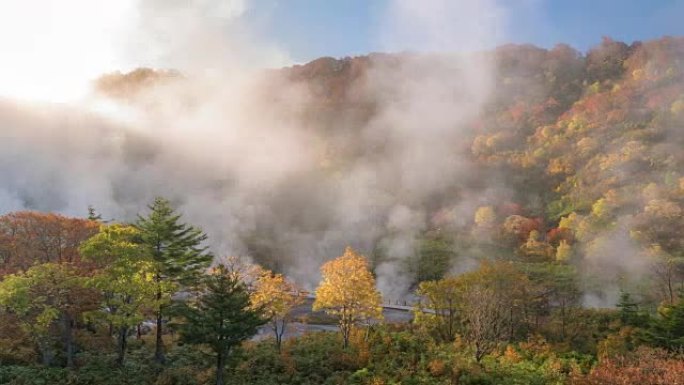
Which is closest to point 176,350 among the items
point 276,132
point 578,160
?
point 578,160

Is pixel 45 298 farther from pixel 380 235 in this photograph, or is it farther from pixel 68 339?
pixel 380 235

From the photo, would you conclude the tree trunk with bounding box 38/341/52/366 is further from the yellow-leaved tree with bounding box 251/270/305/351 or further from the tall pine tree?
the yellow-leaved tree with bounding box 251/270/305/351

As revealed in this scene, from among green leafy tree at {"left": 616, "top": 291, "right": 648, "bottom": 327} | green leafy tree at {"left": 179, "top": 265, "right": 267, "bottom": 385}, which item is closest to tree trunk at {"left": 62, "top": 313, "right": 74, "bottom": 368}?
green leafy tree at {"left": 179, "top": 265, "right": 267, "bottom": 385}

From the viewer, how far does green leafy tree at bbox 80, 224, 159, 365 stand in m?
24.6

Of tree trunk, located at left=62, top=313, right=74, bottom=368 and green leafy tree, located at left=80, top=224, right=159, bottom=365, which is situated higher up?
green leafy tree, located at left=80, top=224, right=159, bottom=365

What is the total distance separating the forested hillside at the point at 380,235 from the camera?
25859mm

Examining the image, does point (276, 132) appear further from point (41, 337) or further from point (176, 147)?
point (41, 337)

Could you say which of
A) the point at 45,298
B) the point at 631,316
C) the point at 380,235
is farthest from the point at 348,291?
the point at 380,235

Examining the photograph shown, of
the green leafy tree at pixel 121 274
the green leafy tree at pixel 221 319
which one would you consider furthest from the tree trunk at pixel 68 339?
the green leafy tree at pixel 221 319

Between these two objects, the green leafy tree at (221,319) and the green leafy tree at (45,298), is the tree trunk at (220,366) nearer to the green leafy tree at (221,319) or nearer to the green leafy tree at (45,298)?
the green leafy tree at (221,319)

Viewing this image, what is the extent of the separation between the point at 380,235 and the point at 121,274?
52.4 meters

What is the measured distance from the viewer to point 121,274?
25.2 m

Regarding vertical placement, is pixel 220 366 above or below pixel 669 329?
below

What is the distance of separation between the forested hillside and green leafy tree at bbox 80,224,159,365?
0.42 feet
